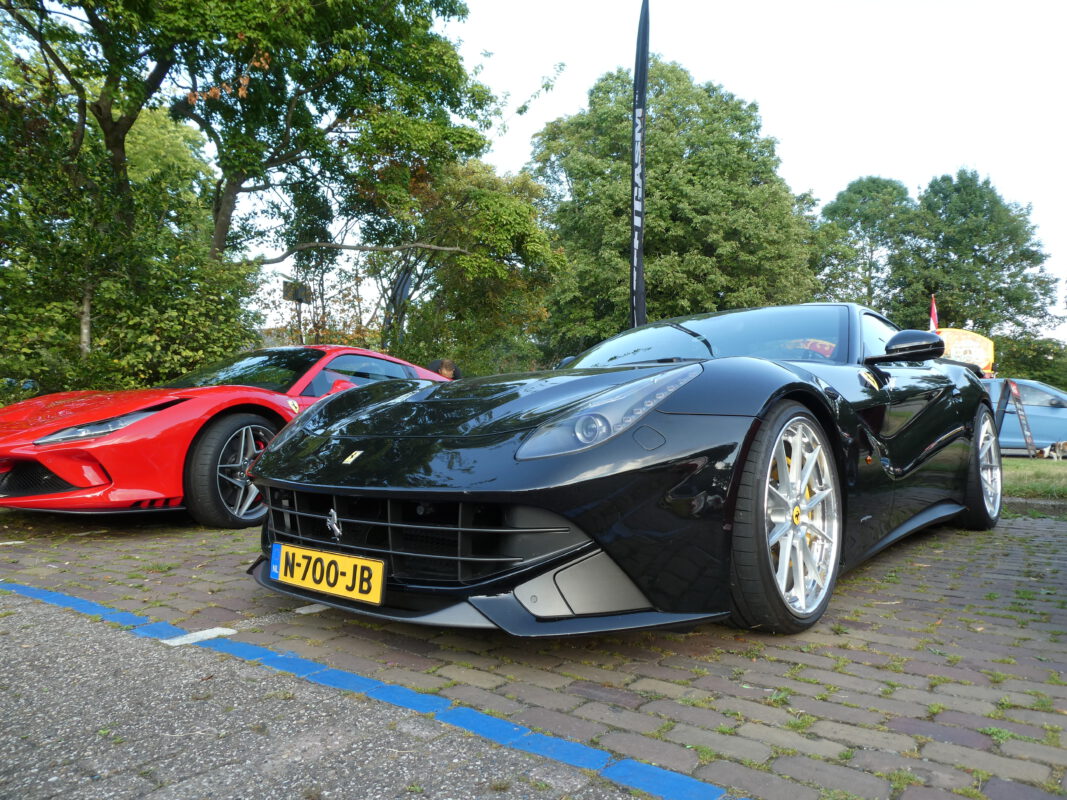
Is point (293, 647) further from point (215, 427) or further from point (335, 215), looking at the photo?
point (335, 215)

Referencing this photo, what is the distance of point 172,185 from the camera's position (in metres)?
8.40

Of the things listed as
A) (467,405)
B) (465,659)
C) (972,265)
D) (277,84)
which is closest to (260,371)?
(467,405)

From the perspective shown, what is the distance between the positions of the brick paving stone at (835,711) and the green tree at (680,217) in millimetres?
21234

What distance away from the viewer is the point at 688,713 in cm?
191

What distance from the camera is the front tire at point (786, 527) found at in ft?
7.43

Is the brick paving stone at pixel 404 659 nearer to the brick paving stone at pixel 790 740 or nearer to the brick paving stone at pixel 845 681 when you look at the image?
the brick paving stone at pixel 790 740

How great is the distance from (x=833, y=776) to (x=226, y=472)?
3.95 meters

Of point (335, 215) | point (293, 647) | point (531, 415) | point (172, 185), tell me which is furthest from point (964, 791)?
point (335, 215)

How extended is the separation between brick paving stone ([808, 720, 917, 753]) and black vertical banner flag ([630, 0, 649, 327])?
277 inches

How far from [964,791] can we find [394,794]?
3.69 ft

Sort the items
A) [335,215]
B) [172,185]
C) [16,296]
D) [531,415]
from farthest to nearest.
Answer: [335,215] → [172,185] → [16,296] → [531,415]

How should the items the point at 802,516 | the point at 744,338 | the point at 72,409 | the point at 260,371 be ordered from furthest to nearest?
the point at 260,371 < the point at 72,409 < the point at 744,338 < the point at 802,516

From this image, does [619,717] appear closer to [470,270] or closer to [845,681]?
[845,681]

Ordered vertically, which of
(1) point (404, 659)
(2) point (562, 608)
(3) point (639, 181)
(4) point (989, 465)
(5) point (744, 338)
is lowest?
(1) point (404, 659)
